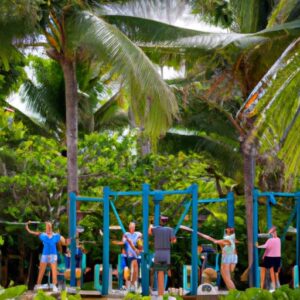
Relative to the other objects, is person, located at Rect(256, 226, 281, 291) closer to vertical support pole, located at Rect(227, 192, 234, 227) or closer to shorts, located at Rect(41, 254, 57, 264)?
vertical support pole, located at Rect(227, 192, 234, 227)

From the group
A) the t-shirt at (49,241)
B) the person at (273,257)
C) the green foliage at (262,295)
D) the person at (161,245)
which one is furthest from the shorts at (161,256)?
the green foliage at (262,295)

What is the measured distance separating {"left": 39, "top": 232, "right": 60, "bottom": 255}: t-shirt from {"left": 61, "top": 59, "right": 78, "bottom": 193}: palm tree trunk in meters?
3.48

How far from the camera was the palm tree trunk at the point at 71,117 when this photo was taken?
22.0m

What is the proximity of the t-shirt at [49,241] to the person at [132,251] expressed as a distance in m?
1.42

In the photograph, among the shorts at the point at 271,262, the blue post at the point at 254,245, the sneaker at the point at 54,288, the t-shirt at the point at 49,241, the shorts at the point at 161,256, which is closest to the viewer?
the shorts at the point at 161,256

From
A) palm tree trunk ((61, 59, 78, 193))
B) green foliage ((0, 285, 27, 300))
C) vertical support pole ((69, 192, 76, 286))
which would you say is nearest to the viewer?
green foliage ((0, 285, 27, 300))

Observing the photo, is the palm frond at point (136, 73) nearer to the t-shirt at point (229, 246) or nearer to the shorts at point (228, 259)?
the t-shirt at point (229, 246)

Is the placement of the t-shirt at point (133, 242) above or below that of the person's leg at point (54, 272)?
above

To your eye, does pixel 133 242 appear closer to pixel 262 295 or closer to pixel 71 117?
pixel 71 117

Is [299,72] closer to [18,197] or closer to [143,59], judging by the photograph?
[143,59]

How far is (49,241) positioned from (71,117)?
4.53m

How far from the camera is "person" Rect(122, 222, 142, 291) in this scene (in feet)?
60.4

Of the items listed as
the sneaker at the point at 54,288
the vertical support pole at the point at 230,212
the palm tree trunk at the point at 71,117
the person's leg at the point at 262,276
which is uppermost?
the palm tree trunk at the point at 71,117

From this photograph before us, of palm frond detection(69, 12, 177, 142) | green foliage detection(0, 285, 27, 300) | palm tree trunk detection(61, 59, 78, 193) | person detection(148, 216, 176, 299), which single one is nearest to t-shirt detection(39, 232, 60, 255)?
person detection(148, 216, 176, 299)
